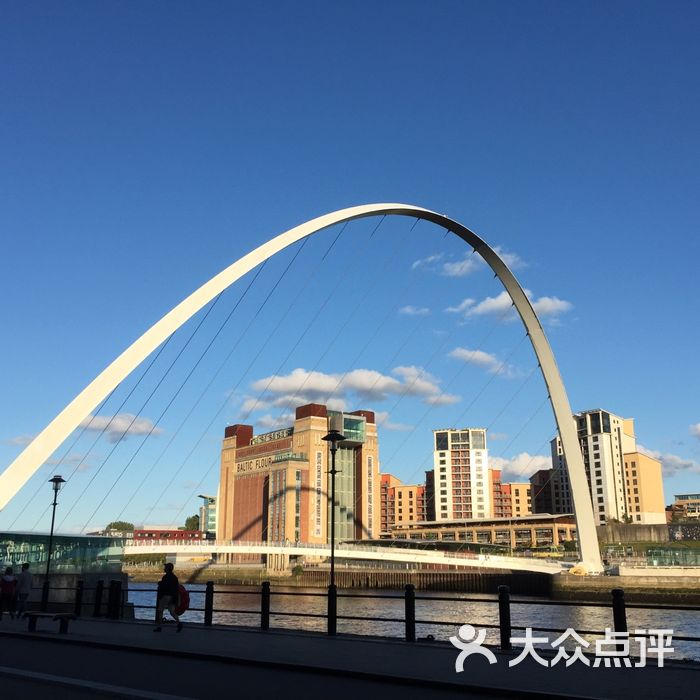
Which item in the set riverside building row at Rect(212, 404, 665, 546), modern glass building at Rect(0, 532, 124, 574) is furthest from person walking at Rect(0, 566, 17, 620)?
riverside building row at Rect(212, 404, 665, 546)

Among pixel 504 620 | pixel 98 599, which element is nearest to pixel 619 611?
pixel 504 620

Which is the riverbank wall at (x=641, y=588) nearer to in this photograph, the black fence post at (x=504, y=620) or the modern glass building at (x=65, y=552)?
the modern glass building at (x=65, y=552)

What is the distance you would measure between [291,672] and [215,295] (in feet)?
78.8

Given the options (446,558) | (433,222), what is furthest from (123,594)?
(446,558)

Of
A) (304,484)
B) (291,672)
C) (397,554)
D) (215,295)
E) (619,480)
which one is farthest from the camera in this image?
(619,480)

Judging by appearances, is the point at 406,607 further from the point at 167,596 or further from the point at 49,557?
the point at 49,557

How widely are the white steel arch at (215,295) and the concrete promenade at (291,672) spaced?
44.4ft

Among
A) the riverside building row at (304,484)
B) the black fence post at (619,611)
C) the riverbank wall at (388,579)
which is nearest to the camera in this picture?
the black fence post at (619,611)

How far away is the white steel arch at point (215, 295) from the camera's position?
89.5ft

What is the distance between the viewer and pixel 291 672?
10750mm

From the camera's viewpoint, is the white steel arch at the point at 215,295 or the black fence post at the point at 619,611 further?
the white steel arch at the point at 215,295

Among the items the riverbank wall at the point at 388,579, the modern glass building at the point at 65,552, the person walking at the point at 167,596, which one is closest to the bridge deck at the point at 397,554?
the riverbank wall at the point at 388,579

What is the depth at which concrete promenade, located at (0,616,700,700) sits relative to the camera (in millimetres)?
8875

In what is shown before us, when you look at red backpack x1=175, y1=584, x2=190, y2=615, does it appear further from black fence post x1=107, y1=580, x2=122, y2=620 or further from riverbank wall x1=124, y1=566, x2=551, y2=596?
riverbank wall x1=124, y1=566, x2=551, y2=596
